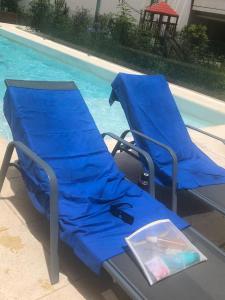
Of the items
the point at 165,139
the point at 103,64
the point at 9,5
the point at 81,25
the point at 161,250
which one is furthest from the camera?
the point at 9,5

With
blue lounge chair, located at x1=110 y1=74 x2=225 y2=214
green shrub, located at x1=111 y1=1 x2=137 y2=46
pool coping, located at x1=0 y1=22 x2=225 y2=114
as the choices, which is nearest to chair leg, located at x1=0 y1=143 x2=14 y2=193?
blue lounge chair, located at x1=110 y1=74 x2=225 y2=214

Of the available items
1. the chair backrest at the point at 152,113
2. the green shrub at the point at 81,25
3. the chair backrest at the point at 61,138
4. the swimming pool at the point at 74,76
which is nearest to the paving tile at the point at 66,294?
the chair backrest at the point at 61,138

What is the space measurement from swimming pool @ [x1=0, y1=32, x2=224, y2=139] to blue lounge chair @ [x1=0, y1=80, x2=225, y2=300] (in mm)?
2627

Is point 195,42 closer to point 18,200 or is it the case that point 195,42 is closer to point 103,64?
point 103,64

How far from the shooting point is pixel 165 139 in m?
4.16

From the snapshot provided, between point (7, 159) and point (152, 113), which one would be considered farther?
point (152, 113)

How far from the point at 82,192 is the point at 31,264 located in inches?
24.9

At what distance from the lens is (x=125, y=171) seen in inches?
172

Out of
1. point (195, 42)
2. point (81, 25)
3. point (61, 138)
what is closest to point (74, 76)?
point (195, 42)

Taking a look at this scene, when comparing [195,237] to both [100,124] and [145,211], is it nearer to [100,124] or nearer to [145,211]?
[145,211]

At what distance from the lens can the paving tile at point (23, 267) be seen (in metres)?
2.45

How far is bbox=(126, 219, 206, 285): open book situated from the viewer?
93.0 inches

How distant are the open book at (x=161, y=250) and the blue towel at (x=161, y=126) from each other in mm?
1014

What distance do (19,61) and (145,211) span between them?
31.9 ft
